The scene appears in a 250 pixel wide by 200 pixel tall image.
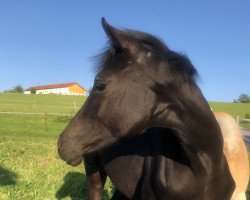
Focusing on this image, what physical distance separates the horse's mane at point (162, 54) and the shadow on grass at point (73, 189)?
4.31m

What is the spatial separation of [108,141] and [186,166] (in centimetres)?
65

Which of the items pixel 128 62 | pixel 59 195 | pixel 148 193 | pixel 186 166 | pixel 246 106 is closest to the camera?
pixel 128 62

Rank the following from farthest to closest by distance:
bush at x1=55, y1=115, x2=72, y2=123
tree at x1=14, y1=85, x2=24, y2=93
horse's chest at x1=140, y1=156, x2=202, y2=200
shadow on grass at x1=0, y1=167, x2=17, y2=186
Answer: tree at x1=14, y1=85, x2=24, y2=93
bush at x1=55, y1=115, x2=72, y2=123
shadow on grass at x1=0, y1=167, x2=17, y2=186
horse's chest at x1=140, y1=156, x2=202, y2=200

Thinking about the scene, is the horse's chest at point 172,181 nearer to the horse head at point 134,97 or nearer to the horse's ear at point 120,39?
the horse head at point 134,97

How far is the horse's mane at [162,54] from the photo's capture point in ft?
8.60

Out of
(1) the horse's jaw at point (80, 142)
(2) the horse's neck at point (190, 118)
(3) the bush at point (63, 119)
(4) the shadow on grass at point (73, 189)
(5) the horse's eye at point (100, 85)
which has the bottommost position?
(3) the bush at point (63, 119)

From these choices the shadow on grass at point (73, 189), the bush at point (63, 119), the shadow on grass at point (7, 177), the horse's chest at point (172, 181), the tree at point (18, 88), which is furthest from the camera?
the tree at point (18, 88)

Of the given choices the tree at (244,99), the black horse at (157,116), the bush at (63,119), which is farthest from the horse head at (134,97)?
the tree at (244,99)

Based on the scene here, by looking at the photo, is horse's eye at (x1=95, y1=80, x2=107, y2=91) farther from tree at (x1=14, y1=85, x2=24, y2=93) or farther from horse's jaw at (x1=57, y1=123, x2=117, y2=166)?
tree at (x1=14, y1=85, x2=24, y2=93)

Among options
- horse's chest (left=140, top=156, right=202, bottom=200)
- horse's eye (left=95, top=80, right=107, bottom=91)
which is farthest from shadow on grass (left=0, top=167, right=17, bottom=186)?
horse's eye (left=95, top=80, right=107, bottom=91)

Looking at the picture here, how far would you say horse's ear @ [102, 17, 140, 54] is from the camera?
8.03 feet

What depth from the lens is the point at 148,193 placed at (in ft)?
10.5

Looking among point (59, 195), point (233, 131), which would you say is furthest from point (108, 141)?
point (59, 195)

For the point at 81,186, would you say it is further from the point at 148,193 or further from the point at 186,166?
the point at 186,166
